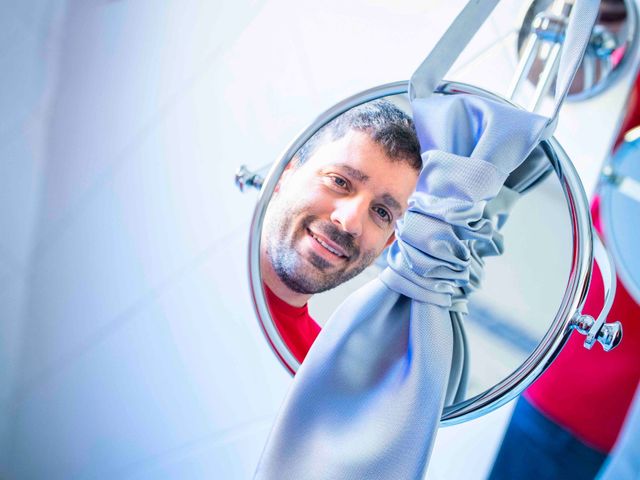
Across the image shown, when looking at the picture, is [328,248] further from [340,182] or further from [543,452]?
[543,452]

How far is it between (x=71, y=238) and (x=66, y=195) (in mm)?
56

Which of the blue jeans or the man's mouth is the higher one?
the man's mouth

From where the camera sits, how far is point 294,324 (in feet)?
1.35

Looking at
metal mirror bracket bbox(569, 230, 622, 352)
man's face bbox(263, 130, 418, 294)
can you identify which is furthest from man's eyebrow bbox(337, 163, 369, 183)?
metal mirror bracket bbox(569, 230, 622, 352)

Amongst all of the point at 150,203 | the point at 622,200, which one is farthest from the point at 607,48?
the point at 150,203

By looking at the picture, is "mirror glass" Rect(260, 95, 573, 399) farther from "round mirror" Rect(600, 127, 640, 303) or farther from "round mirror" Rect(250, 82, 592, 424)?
"round mirror" Rect(600, 127, 640, 303)

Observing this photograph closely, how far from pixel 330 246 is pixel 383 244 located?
0.03 m

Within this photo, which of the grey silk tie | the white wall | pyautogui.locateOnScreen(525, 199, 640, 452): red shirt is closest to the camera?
the grey silk tie

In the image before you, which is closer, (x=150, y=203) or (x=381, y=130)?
(x=381, y=130)

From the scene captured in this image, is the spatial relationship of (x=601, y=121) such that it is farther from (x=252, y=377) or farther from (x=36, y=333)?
(x=36, y=333)

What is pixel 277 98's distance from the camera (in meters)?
0.63

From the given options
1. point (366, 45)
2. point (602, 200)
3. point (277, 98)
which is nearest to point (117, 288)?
point (277, 98)

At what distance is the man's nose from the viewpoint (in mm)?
377

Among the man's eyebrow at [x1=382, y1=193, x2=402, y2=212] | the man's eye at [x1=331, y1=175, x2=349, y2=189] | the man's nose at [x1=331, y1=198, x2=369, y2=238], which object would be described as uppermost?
the man's eye at [x1=331, y1=175, x2=349, y2=189]
